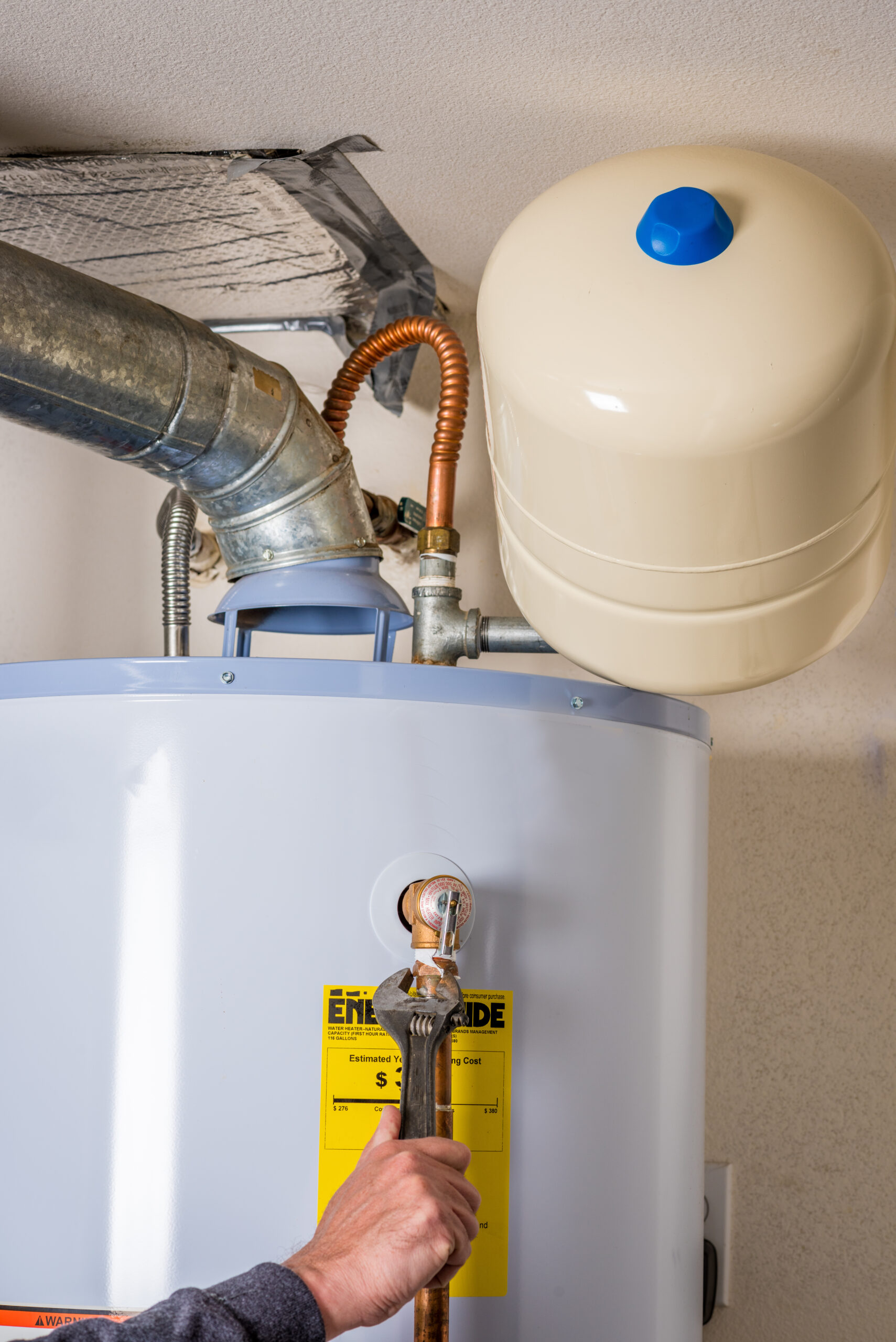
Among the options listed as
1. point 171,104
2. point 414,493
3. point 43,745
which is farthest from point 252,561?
point 414,493

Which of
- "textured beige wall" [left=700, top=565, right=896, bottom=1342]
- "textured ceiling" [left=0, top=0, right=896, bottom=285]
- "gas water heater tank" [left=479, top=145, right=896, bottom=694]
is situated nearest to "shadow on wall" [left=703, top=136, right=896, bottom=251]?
"textured ceiling" [left=0, top=0, right=896, bottom=285]

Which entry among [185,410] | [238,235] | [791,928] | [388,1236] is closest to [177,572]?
[185,410]

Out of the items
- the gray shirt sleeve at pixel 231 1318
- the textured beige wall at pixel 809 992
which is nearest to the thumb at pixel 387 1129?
the gray shirt sleeve at pixel 231 1318

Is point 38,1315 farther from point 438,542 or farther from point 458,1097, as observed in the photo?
point 438,542

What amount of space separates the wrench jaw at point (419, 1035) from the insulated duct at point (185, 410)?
44cm

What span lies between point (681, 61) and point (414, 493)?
0.74 m

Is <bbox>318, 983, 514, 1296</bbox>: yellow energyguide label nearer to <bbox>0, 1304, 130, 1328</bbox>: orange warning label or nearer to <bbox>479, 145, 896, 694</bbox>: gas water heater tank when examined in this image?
<bbox>0, 1304, 130, 1328</bbox>: orange warning label

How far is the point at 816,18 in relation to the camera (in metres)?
0.79

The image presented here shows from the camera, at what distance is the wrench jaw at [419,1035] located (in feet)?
2.36

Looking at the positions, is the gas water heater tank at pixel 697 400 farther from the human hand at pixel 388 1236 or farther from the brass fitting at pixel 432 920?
the human hand at pixel 388 1236

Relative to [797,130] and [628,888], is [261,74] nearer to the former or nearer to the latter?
[797,130]

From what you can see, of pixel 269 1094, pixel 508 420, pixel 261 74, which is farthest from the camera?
pixel 261 74

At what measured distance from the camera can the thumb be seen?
707 millimetres

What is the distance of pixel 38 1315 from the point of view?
0.77m
